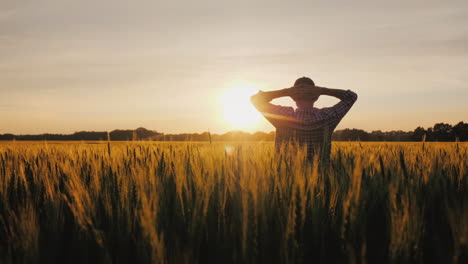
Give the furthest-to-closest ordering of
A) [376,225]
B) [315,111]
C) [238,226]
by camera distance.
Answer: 1. [315,111]
2. [376,225]
3. [238,226]

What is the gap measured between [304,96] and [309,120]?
11.5 inches

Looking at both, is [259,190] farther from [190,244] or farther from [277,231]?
[190,244]

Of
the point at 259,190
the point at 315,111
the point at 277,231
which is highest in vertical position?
the point at 315,111

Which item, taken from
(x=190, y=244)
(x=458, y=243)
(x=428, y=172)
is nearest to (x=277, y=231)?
(x=190, y=244)

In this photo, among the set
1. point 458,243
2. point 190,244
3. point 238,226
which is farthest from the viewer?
point 238,226

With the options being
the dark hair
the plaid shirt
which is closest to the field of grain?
the plaid shirt

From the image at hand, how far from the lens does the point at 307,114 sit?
447 centimetres

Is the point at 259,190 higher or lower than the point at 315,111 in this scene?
lower

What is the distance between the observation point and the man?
14.5ft

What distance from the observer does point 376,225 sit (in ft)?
5.71

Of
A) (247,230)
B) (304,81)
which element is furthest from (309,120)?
(247,230)

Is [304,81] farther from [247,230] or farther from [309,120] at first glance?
[247,230]

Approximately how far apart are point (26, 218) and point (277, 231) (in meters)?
1.04

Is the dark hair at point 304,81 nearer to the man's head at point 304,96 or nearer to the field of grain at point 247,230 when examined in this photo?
the man's head at point 304,96
